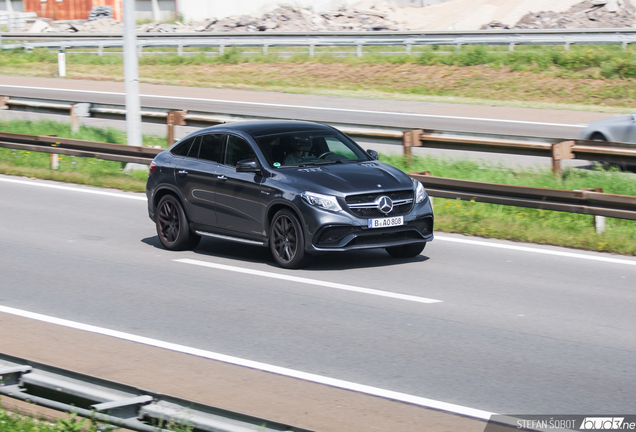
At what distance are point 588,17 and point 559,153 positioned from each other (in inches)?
1336

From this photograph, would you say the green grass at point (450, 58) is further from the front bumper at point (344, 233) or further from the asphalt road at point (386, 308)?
the front bumper at point (344, 233)

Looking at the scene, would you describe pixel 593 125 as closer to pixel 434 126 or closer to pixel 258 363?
pixel 434 126

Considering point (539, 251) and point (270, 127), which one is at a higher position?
point (270, 127)

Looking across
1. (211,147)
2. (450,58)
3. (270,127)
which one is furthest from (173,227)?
(450,58)

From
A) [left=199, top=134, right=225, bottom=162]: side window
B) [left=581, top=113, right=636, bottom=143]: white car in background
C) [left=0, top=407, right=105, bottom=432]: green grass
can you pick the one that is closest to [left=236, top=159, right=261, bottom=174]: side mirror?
[left=199, top=134, right=225, bottom=162]: side window

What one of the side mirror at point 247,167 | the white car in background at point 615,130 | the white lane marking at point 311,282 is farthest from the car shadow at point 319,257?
the white car in background at point 615,130

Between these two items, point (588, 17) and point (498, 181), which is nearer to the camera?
point (498, 181)

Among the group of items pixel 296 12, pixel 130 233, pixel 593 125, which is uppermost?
pixel 296 12

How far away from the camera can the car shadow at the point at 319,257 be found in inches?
401

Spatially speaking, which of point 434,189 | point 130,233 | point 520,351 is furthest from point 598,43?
point 520,351

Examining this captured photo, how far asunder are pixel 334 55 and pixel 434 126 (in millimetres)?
12419

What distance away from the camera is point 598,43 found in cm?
3055

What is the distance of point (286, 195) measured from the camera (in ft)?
31.8

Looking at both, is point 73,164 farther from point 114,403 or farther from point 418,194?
point 114,403
